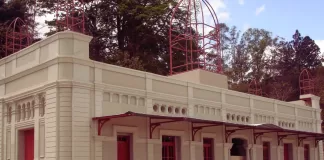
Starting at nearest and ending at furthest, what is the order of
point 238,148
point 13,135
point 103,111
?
point 103,111
point 13,135
point 238,148

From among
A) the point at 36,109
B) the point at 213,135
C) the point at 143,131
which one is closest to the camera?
the point at 36,109

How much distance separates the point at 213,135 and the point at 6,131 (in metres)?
10.2

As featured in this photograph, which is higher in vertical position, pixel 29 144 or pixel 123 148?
pixel 29 144

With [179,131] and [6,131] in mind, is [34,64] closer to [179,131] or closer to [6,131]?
[6,131]

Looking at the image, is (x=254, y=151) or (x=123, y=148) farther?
(x=254, y=151)

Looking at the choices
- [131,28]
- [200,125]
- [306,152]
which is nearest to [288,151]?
[306,152]

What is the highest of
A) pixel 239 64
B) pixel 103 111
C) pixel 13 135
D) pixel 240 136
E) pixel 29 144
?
pixel 239 64

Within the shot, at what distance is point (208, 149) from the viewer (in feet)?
80.5

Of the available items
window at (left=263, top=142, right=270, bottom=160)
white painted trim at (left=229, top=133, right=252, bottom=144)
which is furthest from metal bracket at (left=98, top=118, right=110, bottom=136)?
window at (left=263, top=142, right=270, bottom=160)

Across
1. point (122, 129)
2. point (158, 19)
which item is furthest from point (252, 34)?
point (122, 129)

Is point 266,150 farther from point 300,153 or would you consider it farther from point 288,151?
point 300,153

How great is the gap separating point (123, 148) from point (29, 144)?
4.06m

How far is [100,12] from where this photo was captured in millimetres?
51000

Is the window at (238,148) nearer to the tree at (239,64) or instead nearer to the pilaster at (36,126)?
the pilaster at (36,126)
